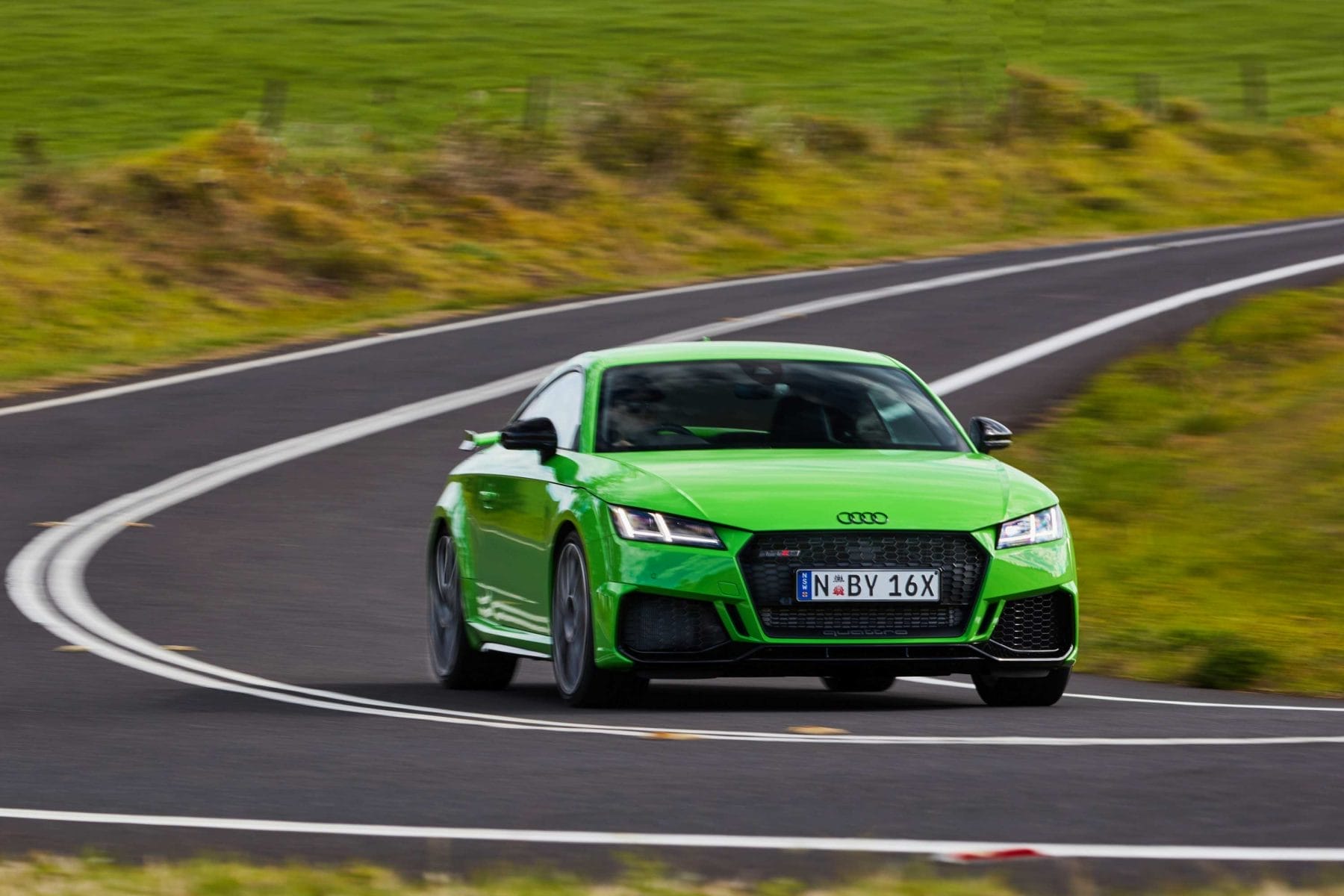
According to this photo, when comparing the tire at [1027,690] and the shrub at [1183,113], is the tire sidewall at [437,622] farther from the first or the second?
the shrub at [1183,113]

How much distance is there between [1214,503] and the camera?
17.0 meters

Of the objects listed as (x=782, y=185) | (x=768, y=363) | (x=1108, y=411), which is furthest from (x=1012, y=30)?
(x=768, y=363)

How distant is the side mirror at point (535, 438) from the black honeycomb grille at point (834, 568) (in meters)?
1.35

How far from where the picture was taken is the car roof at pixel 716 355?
10820 mm

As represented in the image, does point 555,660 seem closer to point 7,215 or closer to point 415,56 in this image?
point 7,215

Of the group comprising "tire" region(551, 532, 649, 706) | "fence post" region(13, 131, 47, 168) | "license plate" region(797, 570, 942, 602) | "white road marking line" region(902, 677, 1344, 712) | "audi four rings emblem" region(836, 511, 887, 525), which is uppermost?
"audi four rings emblem" region(836, 511, 887, 525)

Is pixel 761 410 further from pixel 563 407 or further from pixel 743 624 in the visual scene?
pixel 743 624

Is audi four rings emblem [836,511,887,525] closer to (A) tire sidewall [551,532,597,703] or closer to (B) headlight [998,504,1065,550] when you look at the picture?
(B) headlight [998,504,1065,550]

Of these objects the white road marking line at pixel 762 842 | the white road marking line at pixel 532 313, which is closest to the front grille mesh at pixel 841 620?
the white road marking line at pixel 762 842

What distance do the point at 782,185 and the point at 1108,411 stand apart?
1776cm

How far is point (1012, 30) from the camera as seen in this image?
54.2 meters

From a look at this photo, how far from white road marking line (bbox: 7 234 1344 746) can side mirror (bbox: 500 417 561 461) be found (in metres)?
1.11

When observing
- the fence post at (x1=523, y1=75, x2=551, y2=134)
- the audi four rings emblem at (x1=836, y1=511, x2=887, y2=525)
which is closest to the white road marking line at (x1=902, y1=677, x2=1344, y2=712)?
the audi four rings emblem at (x1=836, y1=511, x2=887, y2=525)

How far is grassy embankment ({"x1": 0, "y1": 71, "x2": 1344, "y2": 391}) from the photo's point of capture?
29.2 meters
